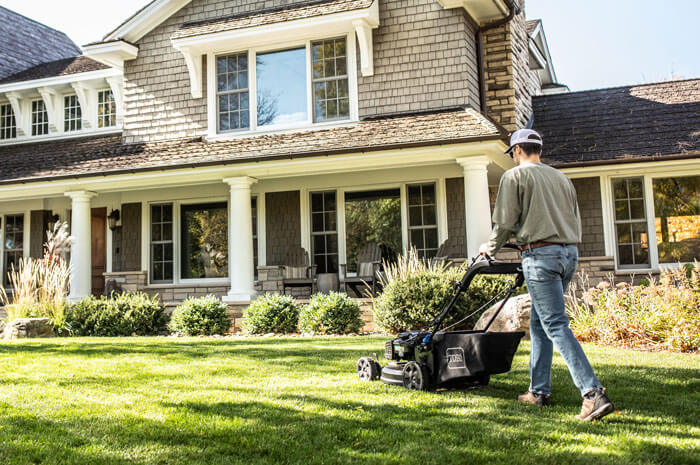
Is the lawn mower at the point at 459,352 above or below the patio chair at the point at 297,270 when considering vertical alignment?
below

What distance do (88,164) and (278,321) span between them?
5450mm

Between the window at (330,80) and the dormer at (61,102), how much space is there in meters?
5.05

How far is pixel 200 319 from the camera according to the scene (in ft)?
33.4

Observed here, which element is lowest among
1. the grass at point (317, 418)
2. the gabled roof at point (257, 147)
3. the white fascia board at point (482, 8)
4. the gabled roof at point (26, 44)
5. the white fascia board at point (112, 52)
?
the grass at point (317, 418)

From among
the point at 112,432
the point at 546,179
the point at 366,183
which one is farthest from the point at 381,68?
the point at 112,432

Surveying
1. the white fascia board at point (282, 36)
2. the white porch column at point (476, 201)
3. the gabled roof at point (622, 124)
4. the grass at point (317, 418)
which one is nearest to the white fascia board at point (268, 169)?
the white porch column at point (476, 201)

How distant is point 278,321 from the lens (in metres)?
9.98

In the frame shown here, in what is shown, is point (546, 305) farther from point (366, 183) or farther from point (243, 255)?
point (366, 183)

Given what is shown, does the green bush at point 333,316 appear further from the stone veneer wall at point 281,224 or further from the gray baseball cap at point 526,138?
the gray baseball cap at point 526,138

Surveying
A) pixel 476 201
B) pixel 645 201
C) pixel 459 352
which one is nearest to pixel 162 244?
pixel 476 201

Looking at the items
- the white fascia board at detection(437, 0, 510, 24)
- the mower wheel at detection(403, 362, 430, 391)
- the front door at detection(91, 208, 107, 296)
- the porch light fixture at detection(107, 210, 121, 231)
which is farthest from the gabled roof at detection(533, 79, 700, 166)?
the front door at detection(91, 208, 107, 296)

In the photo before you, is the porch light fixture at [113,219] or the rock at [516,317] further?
the porch light fixture at [113,219]

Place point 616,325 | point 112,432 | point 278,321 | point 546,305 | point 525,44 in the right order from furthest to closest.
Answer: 1. point 525,44
2. point 278,321
3. point 616,325
4. point 546,305
5. point 112,432

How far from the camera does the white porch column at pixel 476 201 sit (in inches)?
404
